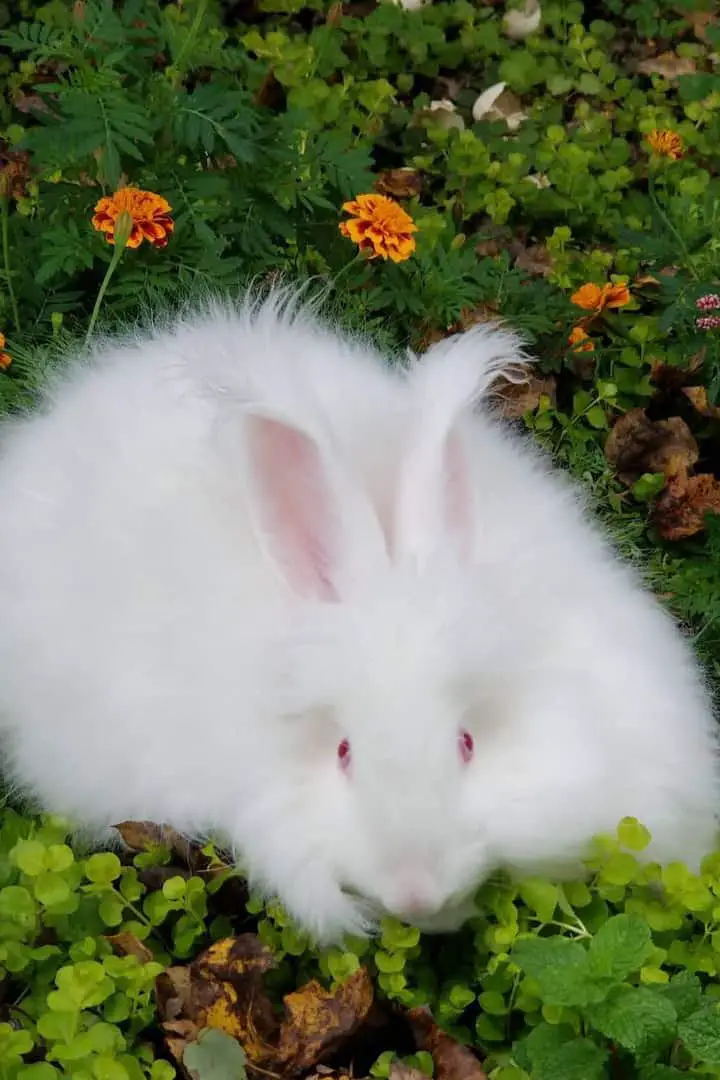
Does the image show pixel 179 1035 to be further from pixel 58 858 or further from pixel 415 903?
pixel 415 903

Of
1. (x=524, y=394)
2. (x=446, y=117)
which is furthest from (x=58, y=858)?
(x=446, y=117)

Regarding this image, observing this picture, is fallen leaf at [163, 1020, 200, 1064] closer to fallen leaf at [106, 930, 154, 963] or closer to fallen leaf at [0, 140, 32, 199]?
fallen leaf at [106, 930, 154, 963]

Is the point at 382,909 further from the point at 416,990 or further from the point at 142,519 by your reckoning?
the point at 142,519

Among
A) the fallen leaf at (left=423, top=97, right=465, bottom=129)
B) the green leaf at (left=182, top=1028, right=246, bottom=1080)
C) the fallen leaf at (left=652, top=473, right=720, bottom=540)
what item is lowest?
the green leaf at (left=182, top=1028, right=246, bottom=1080)

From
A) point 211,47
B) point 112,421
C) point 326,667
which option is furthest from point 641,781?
point 211,47

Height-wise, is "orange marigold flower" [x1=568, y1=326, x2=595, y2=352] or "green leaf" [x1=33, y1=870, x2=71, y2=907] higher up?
"orange marigold flower" [x1=568, y1=326, x2=595, y2=352]

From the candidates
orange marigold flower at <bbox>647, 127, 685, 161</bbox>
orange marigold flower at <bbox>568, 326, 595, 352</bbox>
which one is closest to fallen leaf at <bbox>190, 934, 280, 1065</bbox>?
orange marigold flower at <bbox>568, 326, 595, 352</bbox>

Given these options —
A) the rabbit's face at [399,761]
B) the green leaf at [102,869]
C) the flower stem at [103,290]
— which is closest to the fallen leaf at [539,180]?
the flower stem at [103,290]
